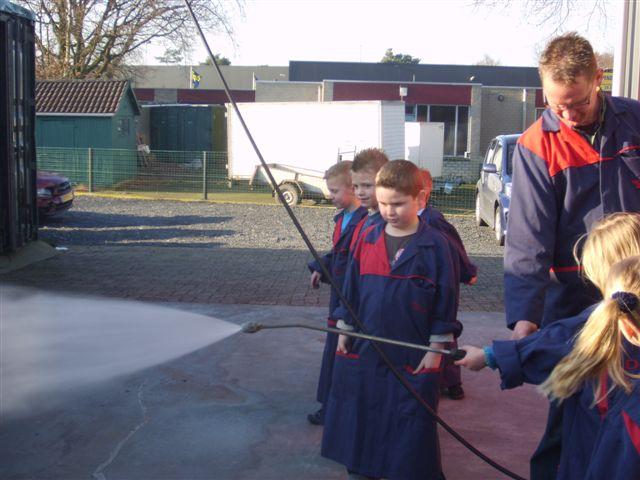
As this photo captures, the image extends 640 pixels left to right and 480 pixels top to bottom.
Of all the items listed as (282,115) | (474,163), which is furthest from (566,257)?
(474,163)

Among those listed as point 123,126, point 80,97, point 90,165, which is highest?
point 80,97

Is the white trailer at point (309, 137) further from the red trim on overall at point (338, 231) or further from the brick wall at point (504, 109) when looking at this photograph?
the red trim on overall at point (338, 231)

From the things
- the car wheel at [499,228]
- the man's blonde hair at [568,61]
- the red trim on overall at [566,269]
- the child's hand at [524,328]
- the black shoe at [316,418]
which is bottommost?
the black shoe at [316,418]

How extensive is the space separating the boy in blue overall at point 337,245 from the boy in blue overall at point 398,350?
81 cm

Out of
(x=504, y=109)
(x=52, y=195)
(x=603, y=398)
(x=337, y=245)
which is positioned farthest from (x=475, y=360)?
(x=504, y=109)

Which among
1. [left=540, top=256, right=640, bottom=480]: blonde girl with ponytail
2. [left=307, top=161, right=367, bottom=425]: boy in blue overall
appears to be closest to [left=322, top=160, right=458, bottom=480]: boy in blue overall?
[left=307, top=161, right=367, bottom=425]: boy in blue overall

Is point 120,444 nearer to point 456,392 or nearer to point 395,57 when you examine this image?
point 456,392

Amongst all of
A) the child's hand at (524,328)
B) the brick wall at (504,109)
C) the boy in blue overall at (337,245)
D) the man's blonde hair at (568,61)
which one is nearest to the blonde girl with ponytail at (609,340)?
the child's hand at (524,328)

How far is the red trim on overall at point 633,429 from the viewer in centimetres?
228

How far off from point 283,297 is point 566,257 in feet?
17.7

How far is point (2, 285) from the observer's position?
856 centimetres

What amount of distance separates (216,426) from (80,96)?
21708 mm

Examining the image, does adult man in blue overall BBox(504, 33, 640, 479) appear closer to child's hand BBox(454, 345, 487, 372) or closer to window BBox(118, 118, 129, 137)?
child's hand BBox(454, 345, 487, 372)

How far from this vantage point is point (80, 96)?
2450 centimetres
